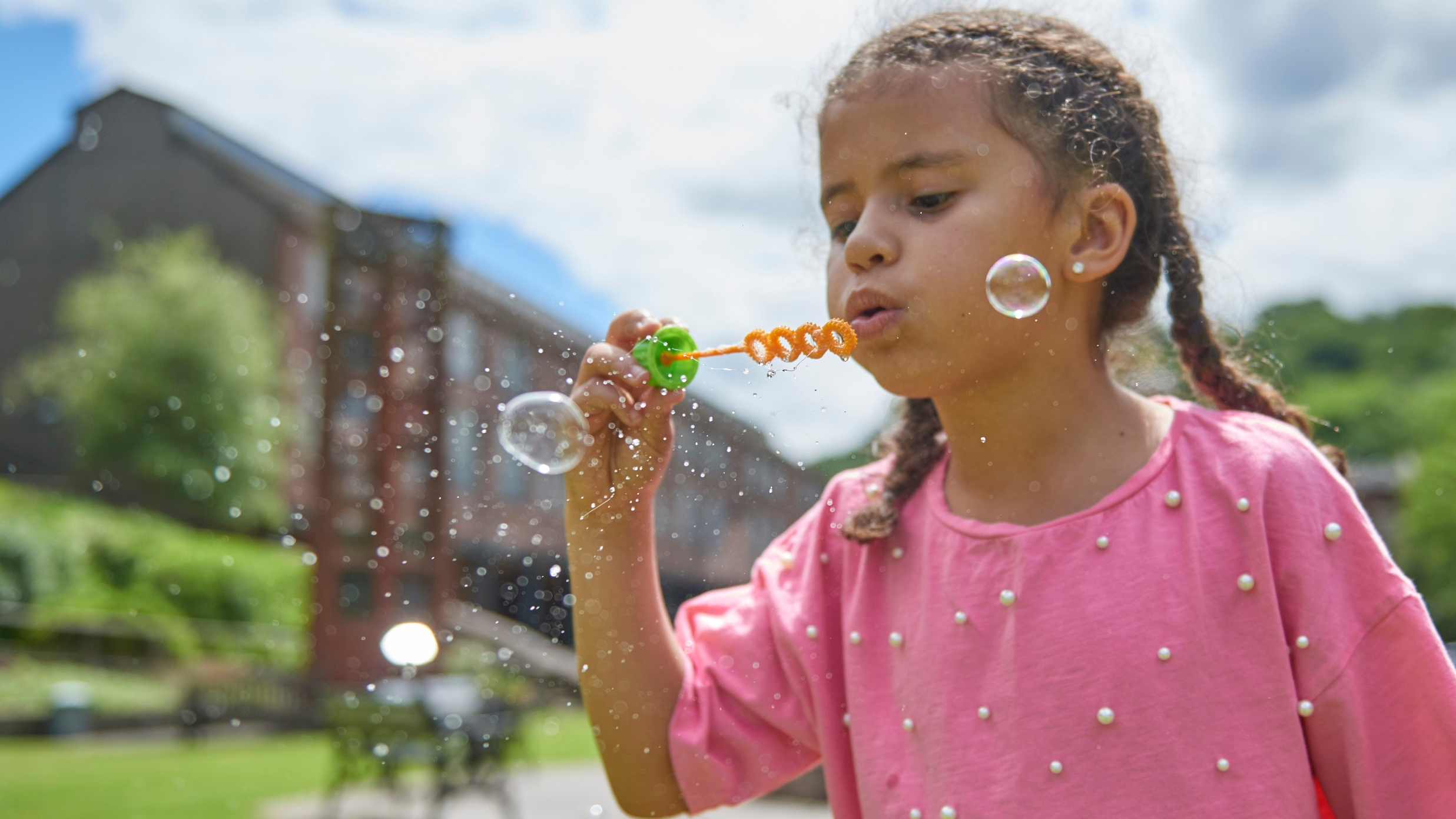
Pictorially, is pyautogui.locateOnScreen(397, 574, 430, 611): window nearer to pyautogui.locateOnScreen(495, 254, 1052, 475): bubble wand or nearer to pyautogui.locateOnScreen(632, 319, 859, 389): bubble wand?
pyautogui.locateOnScreen(495, 254, 1052, 475): bubble wand

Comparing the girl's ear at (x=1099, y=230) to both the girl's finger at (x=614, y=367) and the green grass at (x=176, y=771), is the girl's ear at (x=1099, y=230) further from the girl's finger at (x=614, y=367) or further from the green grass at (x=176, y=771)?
the green grass at (x=176, y=771)

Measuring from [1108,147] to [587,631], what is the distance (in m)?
0.68

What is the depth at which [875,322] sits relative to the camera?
950mm

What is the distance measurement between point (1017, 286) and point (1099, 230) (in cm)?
15

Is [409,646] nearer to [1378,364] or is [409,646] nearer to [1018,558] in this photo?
[1018,558]

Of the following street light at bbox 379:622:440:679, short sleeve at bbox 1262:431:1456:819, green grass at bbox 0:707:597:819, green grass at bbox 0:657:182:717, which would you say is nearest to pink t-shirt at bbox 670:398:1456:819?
short sleeve at bbox 1262:431:1456:819

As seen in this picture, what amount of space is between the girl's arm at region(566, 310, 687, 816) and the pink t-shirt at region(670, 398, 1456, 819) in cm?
3

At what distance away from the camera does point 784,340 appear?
0.98 m

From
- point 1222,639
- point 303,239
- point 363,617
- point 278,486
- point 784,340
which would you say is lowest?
point 1222,639

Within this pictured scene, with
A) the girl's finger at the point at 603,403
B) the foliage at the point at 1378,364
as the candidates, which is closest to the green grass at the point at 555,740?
the girl's finger at the point at 603,403

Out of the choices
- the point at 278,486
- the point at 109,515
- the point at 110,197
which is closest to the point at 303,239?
the point at 110,197

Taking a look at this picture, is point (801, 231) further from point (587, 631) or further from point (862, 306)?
point (587, 631)

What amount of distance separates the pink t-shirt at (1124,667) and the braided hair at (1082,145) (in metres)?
0.11

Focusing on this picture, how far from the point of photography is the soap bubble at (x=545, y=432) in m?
1.05
